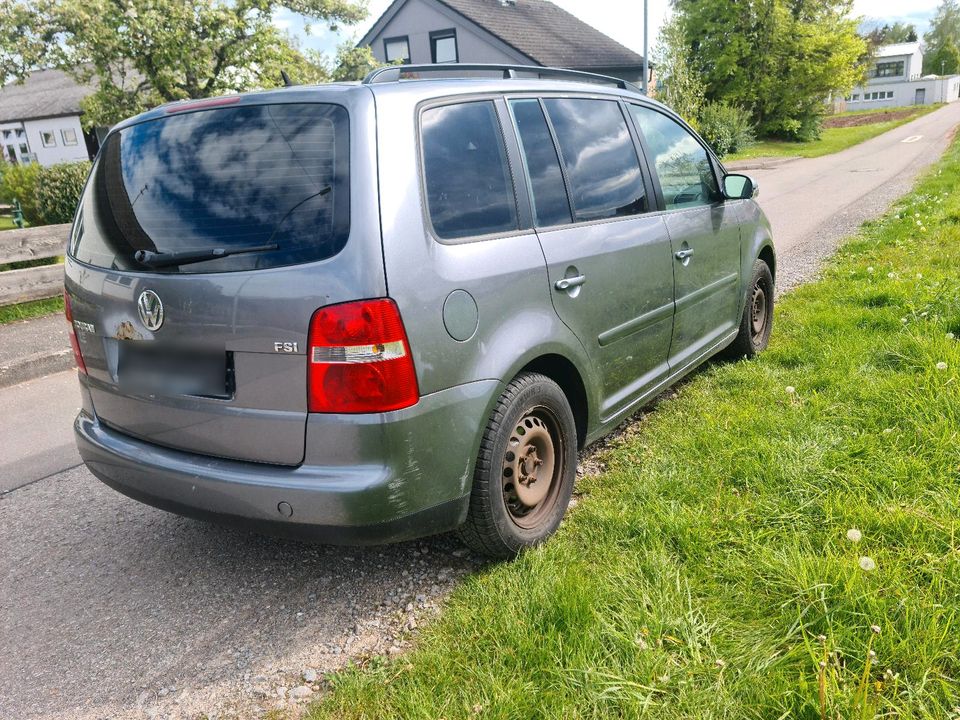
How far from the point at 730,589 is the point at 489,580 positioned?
867 millimetres

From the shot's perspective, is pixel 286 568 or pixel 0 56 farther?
pixel 0 56

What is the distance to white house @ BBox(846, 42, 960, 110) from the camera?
9106 cm

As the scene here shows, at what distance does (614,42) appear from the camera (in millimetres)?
41344

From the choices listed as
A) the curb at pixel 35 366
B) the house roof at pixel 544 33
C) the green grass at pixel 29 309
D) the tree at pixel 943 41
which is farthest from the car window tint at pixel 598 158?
the tree at pixel 943 41

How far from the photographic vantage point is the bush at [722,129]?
2883 cm

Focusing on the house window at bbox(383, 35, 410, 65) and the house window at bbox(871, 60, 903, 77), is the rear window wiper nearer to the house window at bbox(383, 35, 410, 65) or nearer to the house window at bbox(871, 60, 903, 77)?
the house window at bbox(383, 35, 410, 65)

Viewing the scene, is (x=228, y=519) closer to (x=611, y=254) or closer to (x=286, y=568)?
(x=286, y=568)

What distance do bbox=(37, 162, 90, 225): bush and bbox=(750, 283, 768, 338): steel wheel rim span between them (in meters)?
15.4

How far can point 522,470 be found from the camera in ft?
9.73

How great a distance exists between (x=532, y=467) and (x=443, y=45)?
35533 mm

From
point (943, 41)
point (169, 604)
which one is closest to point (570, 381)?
point (169, 604)

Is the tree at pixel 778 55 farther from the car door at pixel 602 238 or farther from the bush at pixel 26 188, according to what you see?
the car door at pixel 602 238

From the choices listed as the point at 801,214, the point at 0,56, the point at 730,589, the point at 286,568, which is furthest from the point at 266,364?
the point at 0,56

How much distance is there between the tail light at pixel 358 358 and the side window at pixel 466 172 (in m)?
0.44
